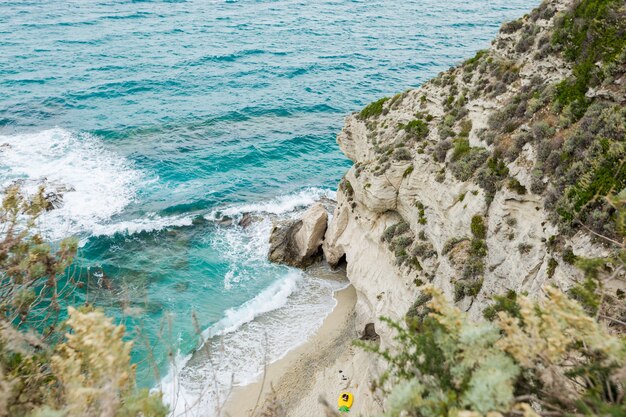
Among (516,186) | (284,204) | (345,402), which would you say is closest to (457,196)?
(516,186)

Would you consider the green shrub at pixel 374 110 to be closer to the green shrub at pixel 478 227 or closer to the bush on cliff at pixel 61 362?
the green shrub at pixel 478 227

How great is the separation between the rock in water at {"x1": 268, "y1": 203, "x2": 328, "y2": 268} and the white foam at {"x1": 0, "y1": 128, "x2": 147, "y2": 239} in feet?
44.4

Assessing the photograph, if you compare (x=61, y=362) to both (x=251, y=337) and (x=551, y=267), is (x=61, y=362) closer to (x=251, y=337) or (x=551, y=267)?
(x=551, y=267)

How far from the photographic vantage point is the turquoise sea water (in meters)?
25.9

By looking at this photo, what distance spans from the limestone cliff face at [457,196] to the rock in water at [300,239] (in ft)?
7.88

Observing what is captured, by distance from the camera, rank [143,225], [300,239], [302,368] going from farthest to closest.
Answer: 1. [143,225]
2. [300,239]
3. [302,368]

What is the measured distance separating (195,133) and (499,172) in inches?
1442

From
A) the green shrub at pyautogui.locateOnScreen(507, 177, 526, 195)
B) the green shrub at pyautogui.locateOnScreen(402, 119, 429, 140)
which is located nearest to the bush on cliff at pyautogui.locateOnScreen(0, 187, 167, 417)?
the green shrub at pyautogui.locateOnScreen(507, 177, 526, 195)

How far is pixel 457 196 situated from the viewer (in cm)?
1761

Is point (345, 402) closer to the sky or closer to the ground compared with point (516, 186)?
closer to the ground

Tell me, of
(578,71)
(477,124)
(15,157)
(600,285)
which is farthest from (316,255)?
(15,157)

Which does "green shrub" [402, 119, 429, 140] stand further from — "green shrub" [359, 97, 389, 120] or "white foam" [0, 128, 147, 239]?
"white foam" [0, 128, 147, 239]

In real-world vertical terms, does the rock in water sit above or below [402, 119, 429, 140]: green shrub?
below

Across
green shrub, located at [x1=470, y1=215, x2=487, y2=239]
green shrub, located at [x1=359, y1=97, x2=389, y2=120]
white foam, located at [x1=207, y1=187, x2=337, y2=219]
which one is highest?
green shrub, located at [x1=359, y1=97, x2=389, y2=120]
